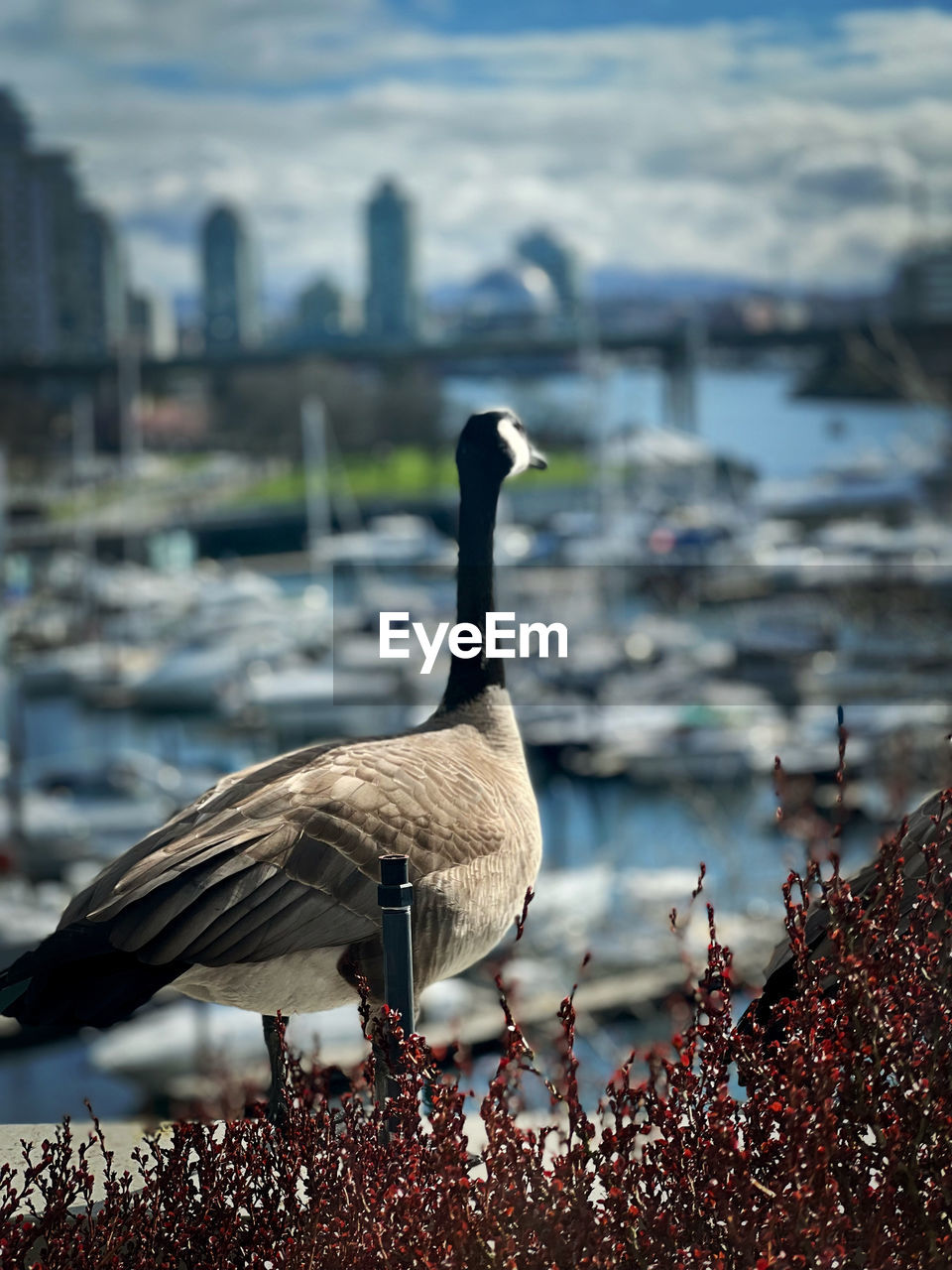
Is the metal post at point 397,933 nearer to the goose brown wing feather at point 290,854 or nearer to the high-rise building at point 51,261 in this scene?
the goose brown wing feather at point 290,854

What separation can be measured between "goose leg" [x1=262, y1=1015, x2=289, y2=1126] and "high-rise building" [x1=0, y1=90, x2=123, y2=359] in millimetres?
115000

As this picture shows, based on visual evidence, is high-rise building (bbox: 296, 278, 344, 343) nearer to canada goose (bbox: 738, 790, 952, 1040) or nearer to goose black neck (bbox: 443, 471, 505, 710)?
goose black neck (bbox: 443, 471, 505, 710)

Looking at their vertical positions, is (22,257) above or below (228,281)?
Result: above

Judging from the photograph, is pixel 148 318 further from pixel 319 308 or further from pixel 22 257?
pixel 319 308

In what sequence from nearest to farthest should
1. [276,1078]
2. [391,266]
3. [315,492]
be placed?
[276,1078]
[315,492]
[391,266]

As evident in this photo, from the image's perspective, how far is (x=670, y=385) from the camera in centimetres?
10206

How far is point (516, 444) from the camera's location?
4875 mm

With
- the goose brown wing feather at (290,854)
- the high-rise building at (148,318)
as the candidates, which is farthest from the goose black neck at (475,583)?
the high-rise building at (148,318)

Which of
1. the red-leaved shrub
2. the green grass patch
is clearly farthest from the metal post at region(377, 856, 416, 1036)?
the green grass patch

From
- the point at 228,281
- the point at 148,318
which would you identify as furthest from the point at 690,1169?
the point at 228,281

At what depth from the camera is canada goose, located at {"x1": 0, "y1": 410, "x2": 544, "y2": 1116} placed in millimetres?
3469

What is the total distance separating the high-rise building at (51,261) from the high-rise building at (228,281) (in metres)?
11.3

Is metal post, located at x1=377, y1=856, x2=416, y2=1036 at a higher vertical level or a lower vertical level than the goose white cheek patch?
lower

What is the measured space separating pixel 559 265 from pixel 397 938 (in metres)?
167
